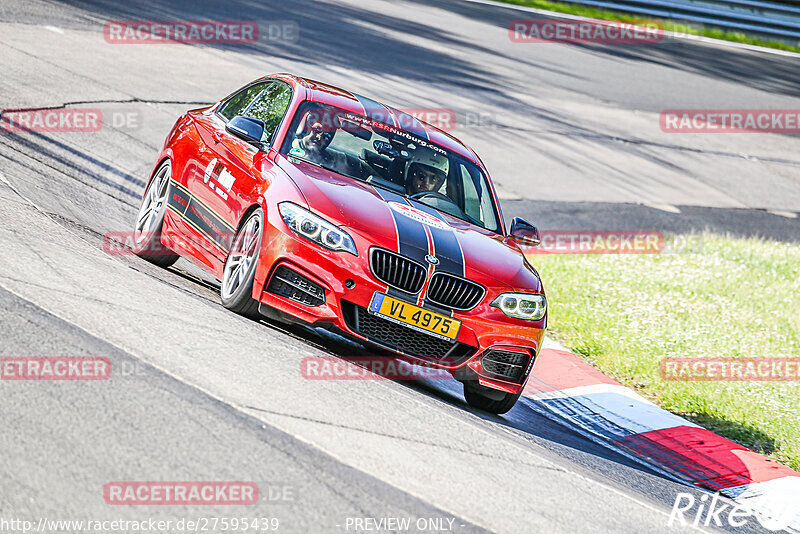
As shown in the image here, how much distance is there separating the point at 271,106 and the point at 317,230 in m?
1.99

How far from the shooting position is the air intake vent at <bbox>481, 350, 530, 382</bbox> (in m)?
6.51

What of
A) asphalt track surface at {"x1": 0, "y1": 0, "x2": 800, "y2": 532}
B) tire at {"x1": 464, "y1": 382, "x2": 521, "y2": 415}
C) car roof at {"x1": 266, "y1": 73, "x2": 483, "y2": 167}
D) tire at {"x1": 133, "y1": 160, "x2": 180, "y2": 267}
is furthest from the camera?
tire at {"x1": 133, "y1": 160, "x2": 180, "y2": 267}

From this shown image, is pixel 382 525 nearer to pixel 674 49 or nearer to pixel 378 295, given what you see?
pixel 378 295

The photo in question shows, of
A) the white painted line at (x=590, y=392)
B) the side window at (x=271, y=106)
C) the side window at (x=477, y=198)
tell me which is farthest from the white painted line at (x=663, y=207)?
the side window at (x=271, y=106)

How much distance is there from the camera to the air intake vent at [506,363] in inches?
256

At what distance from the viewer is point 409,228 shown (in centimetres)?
653

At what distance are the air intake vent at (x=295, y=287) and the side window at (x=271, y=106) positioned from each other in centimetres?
145

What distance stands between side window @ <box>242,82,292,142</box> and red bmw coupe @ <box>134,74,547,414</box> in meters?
0.01

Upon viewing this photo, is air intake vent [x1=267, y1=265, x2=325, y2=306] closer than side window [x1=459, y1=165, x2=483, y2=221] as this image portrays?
Yes

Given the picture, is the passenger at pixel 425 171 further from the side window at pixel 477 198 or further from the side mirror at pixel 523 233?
the side mirror at pixel 523 233

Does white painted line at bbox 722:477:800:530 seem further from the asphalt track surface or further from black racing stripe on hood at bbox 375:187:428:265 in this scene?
black racing stripe on hood at bbox 375:187:428:265

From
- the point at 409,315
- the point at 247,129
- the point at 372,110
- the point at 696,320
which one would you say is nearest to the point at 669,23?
the point at 696,320

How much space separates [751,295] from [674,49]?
17.5 m

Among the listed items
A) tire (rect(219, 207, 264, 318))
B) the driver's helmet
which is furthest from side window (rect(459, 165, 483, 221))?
tire (rect(219, 207, 264, 318))
